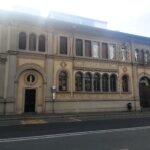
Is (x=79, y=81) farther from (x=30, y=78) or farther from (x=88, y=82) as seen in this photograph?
(x=30, y=78)

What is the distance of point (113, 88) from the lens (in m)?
26.8

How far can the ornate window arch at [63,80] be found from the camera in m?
23.9

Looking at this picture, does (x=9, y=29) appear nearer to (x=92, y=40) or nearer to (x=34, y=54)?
(x=34, y=54)

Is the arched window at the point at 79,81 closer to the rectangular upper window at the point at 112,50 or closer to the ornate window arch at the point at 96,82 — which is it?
the ornate window arch at the point at 96,82

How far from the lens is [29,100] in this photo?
22.3m

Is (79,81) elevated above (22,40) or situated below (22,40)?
below

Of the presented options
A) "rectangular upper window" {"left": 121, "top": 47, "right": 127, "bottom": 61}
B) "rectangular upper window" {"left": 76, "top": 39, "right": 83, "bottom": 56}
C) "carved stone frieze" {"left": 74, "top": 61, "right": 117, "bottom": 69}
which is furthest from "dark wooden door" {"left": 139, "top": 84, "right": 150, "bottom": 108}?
"rectangular upper window" {"left": 76, "top": 39, "right": 83, "bottom": 56}

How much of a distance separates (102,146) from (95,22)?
3433 cm

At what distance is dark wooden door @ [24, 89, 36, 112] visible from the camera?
2213 cm

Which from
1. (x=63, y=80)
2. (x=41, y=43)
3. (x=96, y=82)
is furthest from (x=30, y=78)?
(x=96, y=82)

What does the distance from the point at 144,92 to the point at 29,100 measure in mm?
15456

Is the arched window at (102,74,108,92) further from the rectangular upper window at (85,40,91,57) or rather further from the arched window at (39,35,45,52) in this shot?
the arched window at (39,35,45,52)

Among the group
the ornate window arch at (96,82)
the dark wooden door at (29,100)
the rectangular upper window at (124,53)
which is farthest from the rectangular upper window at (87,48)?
the dark wooden door at (29,100)

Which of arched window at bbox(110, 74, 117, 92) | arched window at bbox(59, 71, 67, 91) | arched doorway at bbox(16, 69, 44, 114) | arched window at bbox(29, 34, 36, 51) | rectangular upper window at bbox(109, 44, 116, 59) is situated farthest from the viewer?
rectangular upper window at bbox(109, 44, 116, 59)
